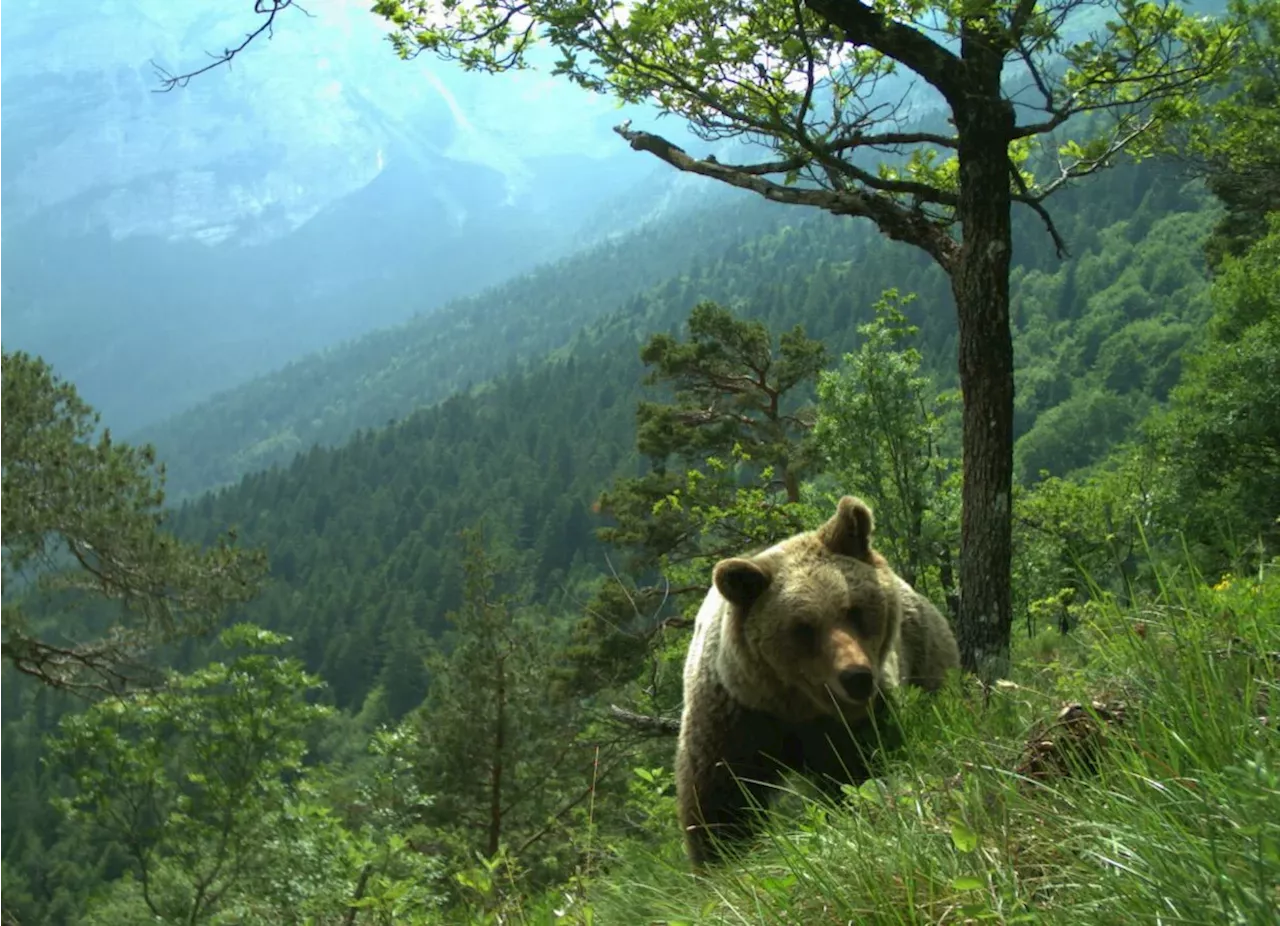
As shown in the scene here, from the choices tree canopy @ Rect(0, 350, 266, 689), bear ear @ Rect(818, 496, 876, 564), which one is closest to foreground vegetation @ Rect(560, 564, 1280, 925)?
bear ear @ Rect(818, 496, 876, 564)

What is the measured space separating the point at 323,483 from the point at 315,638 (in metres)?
46.1

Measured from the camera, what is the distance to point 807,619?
13.3 ft

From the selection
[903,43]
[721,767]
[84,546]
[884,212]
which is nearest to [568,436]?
[84,546]

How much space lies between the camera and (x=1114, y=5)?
5352 mm

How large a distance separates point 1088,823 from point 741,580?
2.47 m

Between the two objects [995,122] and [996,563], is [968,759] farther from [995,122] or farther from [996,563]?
[995,122]

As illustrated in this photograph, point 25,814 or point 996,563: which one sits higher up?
point 996,563

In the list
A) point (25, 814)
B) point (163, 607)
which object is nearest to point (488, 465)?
point (25, 814)

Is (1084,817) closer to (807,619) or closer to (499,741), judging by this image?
(807,619)

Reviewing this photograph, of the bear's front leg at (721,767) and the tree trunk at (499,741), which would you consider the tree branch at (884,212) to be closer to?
the bear's front leg at (721,767)

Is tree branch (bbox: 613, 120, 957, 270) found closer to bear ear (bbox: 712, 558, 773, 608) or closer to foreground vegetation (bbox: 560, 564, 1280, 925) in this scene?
bear ear (bbox: 712, 558, 773, 608)

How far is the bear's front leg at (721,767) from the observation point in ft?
13.7

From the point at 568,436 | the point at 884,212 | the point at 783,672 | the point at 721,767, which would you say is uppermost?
the point at 884,212

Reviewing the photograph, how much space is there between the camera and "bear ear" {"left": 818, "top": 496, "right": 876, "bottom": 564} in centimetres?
438
